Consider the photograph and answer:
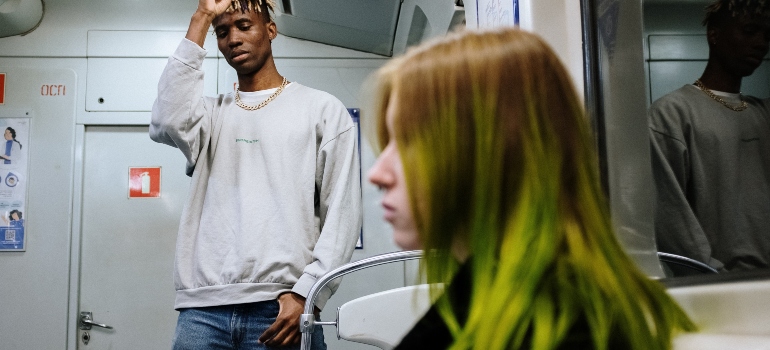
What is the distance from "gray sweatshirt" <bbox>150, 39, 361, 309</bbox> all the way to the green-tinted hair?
3.22 feet

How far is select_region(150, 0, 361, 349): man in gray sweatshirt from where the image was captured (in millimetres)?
1513

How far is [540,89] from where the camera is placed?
596 mm

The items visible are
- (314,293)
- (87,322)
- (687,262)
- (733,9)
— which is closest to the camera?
(733,9)

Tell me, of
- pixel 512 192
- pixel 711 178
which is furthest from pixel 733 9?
pixel 512 192

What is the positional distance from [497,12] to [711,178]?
66 centimetres

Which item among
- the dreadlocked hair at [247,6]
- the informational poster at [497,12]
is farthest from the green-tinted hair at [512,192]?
the dreadlocked hair at [247,6]

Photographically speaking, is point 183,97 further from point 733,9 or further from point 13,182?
point 13,182

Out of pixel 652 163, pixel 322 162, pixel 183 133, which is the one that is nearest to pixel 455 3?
pixel 322 162

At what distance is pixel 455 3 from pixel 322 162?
0.71 meters

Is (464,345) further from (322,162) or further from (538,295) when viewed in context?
(322,162)

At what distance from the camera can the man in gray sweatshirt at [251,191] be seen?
59.6 inches

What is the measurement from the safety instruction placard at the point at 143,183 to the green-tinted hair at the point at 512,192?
2.99 metres

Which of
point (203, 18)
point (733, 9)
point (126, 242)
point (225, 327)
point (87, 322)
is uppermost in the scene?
point (203, 18)

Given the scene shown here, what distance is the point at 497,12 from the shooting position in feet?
4.81
